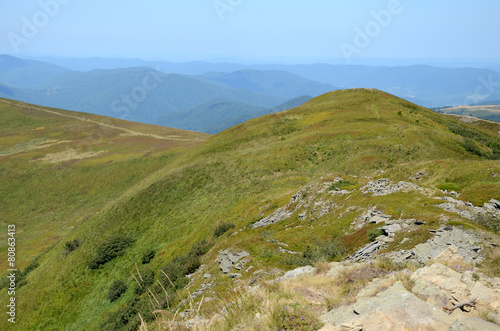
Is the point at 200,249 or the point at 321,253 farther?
the point at 200,249

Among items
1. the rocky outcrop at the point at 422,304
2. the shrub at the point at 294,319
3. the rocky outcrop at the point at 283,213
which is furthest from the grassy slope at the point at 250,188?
the shrub at the point at 294,319

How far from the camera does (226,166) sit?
156ft

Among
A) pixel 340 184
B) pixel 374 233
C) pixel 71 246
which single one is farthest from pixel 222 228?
pixel 71 246

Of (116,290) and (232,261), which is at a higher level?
(232,261)

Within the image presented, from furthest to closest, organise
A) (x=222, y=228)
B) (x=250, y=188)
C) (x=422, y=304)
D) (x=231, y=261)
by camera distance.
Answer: (x=250, y=188)
(x=222, y=228)
(x=231, y=261)
(x=422, y=304)

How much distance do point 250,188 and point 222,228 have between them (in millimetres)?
11535

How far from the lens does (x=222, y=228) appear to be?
27109 mm

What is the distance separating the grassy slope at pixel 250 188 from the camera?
75.3 feet

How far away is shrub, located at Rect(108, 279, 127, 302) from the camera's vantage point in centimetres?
2489

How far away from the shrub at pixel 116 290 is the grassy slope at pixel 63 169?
32550 mm

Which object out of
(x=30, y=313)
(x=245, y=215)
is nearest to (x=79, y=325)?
(x=30, y=313)

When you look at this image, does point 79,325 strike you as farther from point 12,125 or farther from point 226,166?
point 12,125

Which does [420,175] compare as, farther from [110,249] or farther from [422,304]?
[110,249]

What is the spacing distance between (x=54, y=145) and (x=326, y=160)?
390ft
